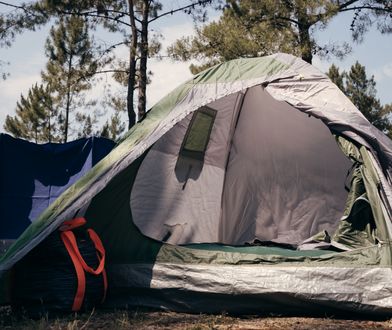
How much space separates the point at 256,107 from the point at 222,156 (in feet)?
1.96

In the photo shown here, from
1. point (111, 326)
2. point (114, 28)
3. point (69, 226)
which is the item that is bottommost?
point (111, 326)

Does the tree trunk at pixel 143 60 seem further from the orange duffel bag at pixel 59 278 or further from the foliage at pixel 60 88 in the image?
the orange duffel bag at pixel 59 278

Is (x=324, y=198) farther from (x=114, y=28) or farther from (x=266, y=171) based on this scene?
(x=114, y=28)

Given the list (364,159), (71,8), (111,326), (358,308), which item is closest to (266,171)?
(364,159)

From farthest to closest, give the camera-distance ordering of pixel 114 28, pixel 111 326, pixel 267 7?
pixel 114 28 → pixel 267 7 → pixel 111 326

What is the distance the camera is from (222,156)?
5555 millimetres

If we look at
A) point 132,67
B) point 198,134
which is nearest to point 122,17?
point 132,67

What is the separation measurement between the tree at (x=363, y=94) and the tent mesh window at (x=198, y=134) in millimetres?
15750

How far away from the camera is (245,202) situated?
558 cm

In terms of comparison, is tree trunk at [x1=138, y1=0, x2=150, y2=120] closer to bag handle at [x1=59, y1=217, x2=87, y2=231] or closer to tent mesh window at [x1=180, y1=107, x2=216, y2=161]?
tent mesh window at [x1=180, y1=107, x2=216, y2=161]

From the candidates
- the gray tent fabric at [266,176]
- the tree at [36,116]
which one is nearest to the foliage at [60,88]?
the tree at [36,116]

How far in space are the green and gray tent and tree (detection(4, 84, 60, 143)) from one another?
53.7 ft

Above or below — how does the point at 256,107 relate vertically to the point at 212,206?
above

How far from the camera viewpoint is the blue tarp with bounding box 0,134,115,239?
7.13m
